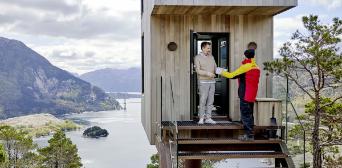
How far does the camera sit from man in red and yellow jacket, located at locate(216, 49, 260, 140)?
8.30 meters

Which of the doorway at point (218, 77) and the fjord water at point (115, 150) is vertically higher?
the doorway at point (218, 77)

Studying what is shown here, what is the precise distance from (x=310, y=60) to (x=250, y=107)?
847 centimetres

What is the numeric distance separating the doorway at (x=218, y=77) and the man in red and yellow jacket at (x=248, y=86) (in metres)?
1.68

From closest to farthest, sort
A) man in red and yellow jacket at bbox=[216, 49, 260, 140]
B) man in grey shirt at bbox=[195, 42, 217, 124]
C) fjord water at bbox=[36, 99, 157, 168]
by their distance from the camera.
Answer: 1. man in red and yellow jacket at bbox=[216, 49, 260, 140]
2. man in grey shirt at bbox=[195, 42, 217, 124]
3. fjord water at bbox=[36, 99, 157, 168]

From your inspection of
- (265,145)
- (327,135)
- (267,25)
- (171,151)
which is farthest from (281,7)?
(327,135)

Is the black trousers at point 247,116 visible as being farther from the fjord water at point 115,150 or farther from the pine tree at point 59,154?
the fjord water at point 115,150

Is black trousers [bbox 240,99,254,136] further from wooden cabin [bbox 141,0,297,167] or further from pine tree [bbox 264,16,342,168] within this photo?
pine tree [bbox 264,16,342,168]

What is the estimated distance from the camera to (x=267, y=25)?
10.3 meters

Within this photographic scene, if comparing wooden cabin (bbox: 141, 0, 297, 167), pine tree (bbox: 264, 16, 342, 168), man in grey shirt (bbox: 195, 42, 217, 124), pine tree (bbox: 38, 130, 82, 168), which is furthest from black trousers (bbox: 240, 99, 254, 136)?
pine tree (bbox: 38, 130, 82, 168)

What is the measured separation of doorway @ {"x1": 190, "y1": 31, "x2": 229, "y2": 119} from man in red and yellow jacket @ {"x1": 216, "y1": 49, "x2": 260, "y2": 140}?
1685 mm

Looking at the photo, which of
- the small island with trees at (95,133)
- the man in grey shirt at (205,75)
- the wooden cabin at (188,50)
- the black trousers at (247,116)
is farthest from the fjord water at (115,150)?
the black trousers at (247,116)

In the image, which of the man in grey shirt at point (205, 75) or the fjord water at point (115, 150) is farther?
the fjord water at point (115, 150)

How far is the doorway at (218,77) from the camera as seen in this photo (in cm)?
1012

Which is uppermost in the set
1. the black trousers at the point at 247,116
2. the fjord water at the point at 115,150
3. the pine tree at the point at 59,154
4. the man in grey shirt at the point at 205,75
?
the man in grey shirt at the point at 205,75
